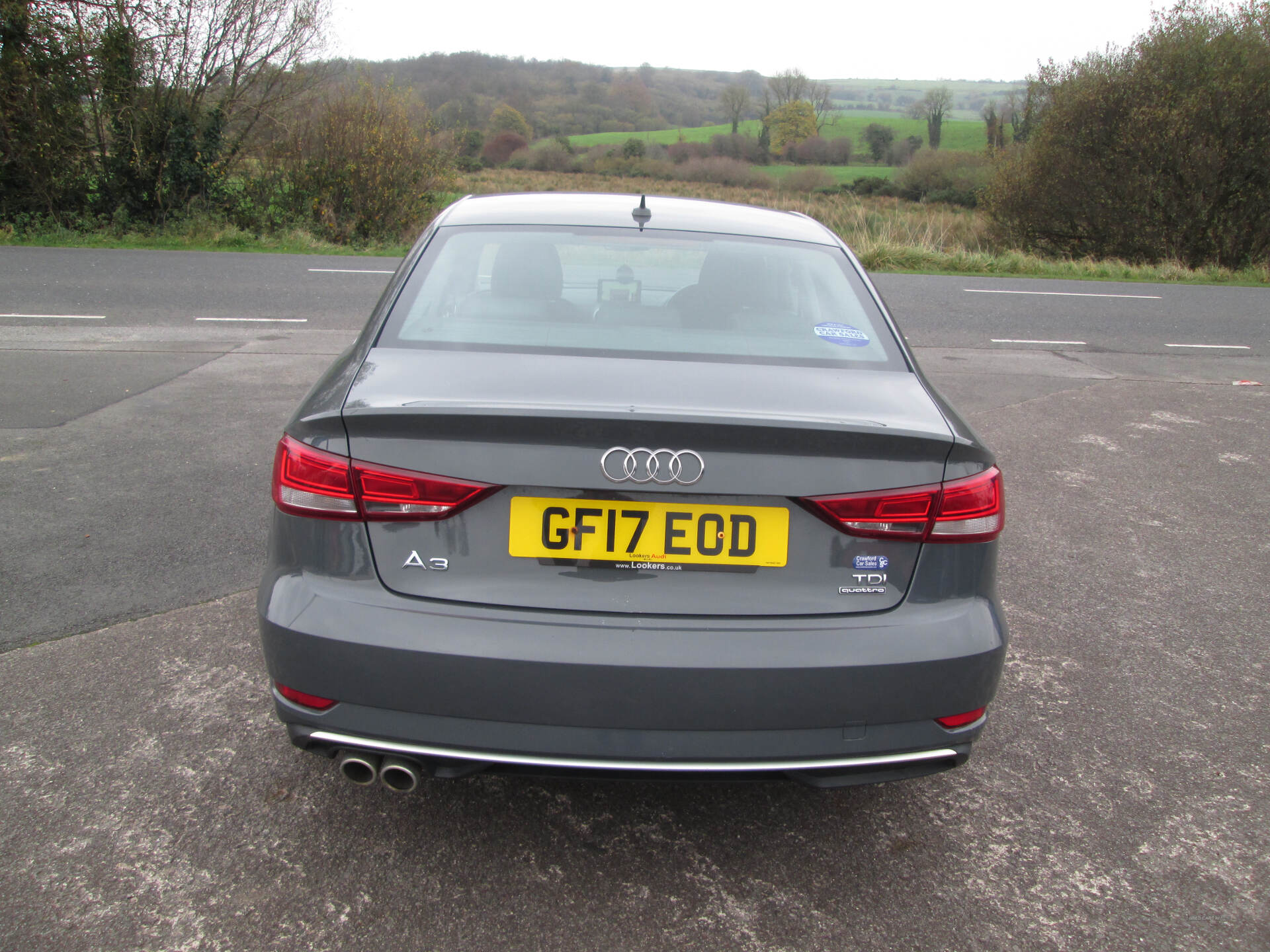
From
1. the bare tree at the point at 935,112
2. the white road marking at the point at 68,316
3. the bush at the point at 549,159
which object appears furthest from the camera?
the bare tree at the point at 935,112

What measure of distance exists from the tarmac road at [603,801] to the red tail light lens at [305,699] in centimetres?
46

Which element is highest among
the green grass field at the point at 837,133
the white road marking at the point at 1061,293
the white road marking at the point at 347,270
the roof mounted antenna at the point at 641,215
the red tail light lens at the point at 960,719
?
the green grass field at the point at 837,133

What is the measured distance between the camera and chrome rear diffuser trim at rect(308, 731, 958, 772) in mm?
2053

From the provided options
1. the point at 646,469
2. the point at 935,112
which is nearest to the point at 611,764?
the point at 646,469

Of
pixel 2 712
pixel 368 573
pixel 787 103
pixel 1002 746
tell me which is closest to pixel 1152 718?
pixel 1002 746

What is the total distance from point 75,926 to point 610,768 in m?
1.21

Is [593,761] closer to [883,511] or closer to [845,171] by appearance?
[883,511]

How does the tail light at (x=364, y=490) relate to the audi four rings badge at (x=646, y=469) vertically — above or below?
below

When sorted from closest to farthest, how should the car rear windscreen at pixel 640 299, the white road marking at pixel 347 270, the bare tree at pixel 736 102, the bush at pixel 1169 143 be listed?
the car rear windscreen at pixel 640 299, the white road marking at pixel 347 270, the bush at pixel 1169 143, the bare tree at pixel 736 102

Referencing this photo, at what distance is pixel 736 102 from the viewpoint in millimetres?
80750

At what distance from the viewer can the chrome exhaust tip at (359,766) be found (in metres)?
2.12

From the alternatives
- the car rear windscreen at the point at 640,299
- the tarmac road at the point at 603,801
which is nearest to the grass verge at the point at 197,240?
the tarmac road at the point at 603,801

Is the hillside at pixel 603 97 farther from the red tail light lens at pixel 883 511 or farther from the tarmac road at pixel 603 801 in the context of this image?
the red tail light lens at pixel 883 511

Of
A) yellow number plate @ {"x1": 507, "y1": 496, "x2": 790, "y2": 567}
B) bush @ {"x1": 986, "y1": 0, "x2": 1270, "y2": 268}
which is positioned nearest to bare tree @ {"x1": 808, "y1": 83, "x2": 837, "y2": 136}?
bush @ {"x1": 986, "y1": 0, "x2": 1270, "y2": 268}
